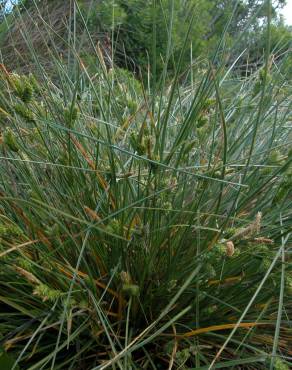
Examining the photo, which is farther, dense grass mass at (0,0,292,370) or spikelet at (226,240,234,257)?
dense grass mass at (0,0,292,370)

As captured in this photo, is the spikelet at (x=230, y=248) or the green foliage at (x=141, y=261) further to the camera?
the green foliage at (x=141, y=261)

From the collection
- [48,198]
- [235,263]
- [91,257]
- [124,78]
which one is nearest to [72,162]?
[48,198]

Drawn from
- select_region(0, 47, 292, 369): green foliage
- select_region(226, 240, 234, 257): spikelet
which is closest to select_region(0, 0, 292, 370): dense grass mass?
select_region(0, 47, 292, 369): green foliage

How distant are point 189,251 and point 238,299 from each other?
18 centimetres

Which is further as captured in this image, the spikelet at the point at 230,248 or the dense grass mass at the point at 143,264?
the dense grass mass at the point at 143,264

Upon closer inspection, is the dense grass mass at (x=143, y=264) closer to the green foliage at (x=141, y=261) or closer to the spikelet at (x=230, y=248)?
the green foliage at (x=141, y=261)

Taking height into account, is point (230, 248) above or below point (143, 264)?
above

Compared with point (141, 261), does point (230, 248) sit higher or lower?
higher

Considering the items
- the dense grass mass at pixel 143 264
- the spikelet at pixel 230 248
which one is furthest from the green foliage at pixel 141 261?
the spikelet at pixel 230 248

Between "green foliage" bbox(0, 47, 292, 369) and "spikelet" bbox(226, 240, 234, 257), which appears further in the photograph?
"green foliage" bbox(0, 47, 292, 369)

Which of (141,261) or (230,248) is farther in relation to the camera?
(141,261)

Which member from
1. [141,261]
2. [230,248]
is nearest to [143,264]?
[141,261]

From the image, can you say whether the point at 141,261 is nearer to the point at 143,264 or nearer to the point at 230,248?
the point at 143,264

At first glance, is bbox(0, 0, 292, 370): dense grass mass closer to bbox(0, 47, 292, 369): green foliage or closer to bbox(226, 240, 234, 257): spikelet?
bbox(0, 47, 292, 369): green foliage
